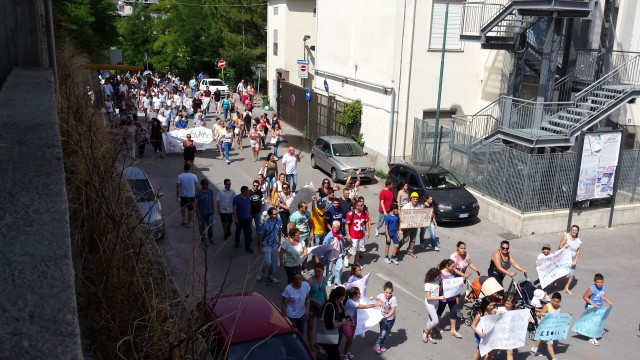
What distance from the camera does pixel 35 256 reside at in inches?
97.3

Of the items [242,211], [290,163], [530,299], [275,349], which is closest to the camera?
[275,349]

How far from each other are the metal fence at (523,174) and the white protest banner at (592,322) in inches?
242

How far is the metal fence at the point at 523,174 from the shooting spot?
16547 millimetres

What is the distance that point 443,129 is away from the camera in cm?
2095

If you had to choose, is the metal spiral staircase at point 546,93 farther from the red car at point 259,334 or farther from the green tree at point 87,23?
the green tree at point 87,23

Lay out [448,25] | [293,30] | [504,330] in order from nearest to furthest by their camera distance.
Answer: [504,330] → [448,25] → [293,30]

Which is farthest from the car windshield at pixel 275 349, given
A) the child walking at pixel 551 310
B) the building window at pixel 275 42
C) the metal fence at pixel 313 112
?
the building window at pixel 275 42

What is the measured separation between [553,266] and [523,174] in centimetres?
437

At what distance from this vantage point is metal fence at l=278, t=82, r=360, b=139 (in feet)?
87.6

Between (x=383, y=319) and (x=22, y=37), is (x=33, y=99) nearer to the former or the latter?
(x=22, y=37)

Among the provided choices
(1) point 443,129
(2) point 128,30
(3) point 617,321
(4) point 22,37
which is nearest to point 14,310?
(4) point 22,37

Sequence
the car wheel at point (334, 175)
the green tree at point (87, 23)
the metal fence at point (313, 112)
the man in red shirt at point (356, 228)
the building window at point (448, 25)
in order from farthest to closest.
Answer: the metal fence at point (313, 112) < the green tree at point (87, 23) < the building window at point (448, 25) < the car wheel at point (334, 175) < the man in red shirt at point (356, 228)

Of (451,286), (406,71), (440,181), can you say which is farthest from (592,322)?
(406,71)

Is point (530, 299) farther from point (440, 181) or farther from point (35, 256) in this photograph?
point (35, 256)
